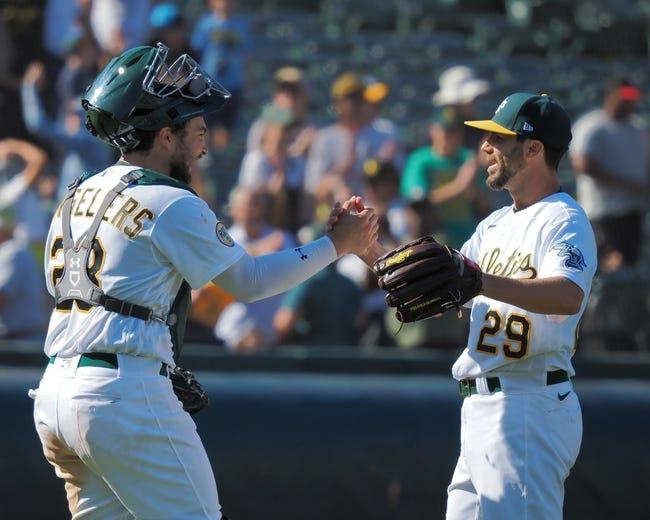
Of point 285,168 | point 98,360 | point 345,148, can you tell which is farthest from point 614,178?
point 98,360

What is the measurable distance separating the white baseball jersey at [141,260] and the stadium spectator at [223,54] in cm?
576

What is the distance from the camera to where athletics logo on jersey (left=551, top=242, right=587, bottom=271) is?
4027mm

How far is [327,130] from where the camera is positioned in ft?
29.4

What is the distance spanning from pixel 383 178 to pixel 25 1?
329 centimetres

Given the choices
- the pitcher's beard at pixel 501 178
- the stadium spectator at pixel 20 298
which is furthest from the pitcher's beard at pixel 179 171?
the stadium spectator at pixel 20 298

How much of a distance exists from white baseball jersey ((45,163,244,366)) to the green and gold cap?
117cm

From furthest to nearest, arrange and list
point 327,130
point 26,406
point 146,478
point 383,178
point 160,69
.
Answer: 1. point 327,130
2. point 383,178
3. point 26,406
4. point 160,69
5. point 146,478

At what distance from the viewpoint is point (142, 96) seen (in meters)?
3.86

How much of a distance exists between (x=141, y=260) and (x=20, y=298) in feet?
13.7

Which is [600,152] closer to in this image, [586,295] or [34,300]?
[34,300]

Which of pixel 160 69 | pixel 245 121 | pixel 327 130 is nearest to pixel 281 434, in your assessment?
pixel 160 69

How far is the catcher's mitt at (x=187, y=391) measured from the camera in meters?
4.14

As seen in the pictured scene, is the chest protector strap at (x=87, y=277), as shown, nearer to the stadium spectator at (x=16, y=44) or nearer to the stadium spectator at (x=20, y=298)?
the stadium spectator at (x=20, y=298)

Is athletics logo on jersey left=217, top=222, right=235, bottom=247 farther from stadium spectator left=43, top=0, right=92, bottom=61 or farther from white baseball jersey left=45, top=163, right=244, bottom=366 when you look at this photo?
stadium spectator left=43, top=0, right=92, bottom=61
